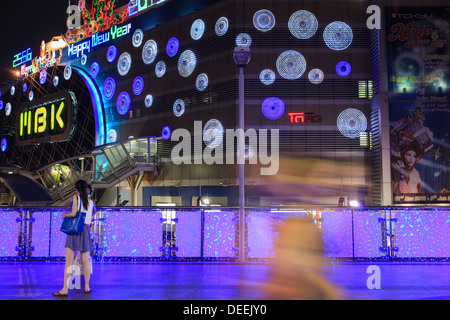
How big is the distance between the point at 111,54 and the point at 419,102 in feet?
87.8

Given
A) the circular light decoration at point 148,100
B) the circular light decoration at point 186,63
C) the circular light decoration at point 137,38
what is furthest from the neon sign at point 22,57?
the circular light decoration at point 186,63

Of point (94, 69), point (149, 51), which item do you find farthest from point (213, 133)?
point (94, 69)

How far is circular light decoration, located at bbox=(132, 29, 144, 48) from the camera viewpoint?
3628 centimetres

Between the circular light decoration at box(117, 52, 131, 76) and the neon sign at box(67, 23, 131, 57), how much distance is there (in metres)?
1.92

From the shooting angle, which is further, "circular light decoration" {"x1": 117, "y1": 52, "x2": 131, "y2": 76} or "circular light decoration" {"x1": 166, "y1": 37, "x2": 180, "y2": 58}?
"circular light decoration" {"x1": 117, "y1": 52, "x2": 131, "y2": 76}

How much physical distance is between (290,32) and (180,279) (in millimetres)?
23687

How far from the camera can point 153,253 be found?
1118 cm

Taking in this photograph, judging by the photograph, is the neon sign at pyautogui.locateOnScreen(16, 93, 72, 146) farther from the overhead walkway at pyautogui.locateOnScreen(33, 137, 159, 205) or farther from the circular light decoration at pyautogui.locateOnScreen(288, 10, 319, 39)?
the circular light decoration at pyautogui.locateOnScreen(288, 10, 319, 39)

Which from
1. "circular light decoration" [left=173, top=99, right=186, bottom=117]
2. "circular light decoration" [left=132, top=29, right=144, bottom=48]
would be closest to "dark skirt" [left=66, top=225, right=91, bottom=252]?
"circular light decoration" [left=173, top=99, right=186, bottom=117]

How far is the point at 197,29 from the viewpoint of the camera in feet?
104

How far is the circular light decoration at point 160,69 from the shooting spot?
3406cm

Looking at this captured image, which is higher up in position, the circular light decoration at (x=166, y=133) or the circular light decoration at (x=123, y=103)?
the circular light decoration at (x=123, y=103)

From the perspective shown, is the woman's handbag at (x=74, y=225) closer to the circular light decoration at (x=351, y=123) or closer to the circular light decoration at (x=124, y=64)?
the circular light decoration at (x=351, y=123)

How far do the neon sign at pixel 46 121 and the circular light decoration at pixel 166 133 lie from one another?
1302 centimetres
